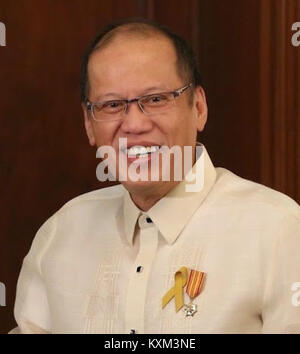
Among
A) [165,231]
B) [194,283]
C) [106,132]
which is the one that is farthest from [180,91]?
[194,283]

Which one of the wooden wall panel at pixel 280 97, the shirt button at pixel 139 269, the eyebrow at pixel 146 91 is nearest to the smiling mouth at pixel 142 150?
the eyebrow at pixel 146 91

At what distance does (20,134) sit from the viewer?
2143 millimetres

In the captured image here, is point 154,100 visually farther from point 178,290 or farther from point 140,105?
point 178,290

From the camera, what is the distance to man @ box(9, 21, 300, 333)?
5.05 ft

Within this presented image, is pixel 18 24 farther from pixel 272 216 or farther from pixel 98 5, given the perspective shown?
pixel 272 216

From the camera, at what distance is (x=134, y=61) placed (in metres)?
1.62

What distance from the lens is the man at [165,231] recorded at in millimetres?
1540

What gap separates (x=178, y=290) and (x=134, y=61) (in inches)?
17.7

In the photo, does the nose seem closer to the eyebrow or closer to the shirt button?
the eyebrow

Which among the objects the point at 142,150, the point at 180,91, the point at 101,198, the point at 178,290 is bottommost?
the point at 178,290

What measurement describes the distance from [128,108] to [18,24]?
63 centimetres

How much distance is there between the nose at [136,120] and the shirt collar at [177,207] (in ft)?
0.47

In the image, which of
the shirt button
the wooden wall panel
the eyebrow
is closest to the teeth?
the eyebrow

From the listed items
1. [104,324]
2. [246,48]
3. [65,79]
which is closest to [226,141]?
[246,48]
